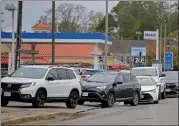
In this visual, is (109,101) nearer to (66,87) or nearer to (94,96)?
(94,96)

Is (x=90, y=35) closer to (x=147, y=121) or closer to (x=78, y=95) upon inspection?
(x=78, y=95)

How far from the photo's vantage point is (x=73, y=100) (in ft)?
65.1

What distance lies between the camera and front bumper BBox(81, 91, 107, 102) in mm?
20281

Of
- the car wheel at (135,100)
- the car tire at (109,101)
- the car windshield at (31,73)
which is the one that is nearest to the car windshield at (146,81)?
the car wheel at (135,100)

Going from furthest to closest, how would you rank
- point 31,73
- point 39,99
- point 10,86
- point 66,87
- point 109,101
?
1. point 109,101
2. point 66,87
3. point 31,73
4. point 39,99
5. point 10,86

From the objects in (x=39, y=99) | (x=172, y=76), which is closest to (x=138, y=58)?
(x=172, y=76)

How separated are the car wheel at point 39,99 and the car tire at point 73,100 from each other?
140 centimetres

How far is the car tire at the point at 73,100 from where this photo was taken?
19594mm

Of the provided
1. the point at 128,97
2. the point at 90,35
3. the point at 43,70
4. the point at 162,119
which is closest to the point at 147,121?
the point at 162,119

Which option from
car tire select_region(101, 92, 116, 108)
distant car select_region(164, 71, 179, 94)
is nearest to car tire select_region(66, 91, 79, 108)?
car tire select_region(101, 92, 116, 108)

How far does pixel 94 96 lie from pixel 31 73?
2.99 metres

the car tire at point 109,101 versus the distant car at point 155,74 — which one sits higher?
the distant car at point 155,74

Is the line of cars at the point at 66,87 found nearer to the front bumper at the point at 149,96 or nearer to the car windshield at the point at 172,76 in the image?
the front bumper at the point at 149,96

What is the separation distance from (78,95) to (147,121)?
6.04m
